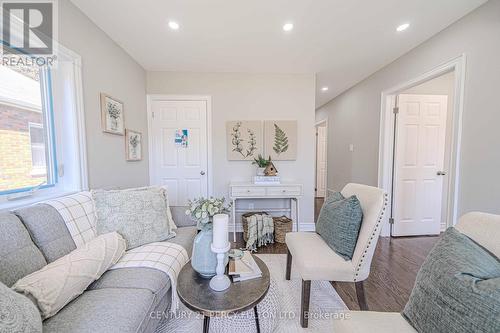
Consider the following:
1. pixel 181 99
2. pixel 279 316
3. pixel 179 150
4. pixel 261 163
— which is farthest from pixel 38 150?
pixel 261 163

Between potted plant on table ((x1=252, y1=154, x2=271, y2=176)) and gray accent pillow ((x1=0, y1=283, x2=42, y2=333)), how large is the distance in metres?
2.57

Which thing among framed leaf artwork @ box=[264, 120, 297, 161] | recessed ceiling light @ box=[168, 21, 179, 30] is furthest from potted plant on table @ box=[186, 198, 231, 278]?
framed leaf artwork @ box=[264, 120, 297, 161]

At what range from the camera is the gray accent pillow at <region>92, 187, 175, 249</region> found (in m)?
1.57

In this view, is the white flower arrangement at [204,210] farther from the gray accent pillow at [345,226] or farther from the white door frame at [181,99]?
the white door frame at [181,99]

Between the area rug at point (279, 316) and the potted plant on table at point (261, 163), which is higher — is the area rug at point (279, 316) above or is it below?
below

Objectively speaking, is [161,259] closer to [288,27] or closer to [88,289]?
[88,289]

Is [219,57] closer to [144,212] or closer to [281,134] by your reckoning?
[281,134]

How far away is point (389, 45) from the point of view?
244cm

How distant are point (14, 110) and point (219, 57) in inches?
80.8

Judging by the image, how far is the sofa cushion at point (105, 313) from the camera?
877 millimetres

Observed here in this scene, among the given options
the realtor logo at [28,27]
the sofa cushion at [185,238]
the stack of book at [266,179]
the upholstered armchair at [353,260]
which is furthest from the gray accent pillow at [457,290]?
the realtor logo at [28,27]

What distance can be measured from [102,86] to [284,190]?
8.06 feet

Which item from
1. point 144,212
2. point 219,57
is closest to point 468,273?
point 144,212

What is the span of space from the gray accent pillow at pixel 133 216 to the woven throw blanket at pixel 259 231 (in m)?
1.17
